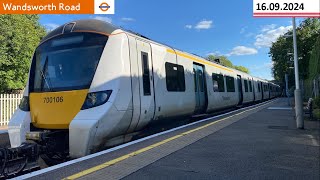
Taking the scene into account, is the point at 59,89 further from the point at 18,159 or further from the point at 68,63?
the point at 18,159

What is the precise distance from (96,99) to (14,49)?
71.4 ft

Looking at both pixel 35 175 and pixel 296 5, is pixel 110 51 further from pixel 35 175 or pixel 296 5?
pixel 296 5

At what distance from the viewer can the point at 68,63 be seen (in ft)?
27.3

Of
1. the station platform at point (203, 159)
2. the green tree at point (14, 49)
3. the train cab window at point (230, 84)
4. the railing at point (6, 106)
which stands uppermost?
the green tree at point (14, 49)

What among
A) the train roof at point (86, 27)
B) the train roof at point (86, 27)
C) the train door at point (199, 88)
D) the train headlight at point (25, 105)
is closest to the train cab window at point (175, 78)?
the train door at point (199, 88)

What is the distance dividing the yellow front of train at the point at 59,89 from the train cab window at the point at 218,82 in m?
9.33

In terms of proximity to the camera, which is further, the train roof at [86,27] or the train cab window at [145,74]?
the train cab window at [145,74]

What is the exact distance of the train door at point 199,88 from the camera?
45.8 feet

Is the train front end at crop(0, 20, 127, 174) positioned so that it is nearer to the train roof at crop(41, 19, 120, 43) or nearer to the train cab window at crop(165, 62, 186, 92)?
the train roof at crop(41, 19, 120, 43)

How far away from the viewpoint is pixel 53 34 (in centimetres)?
891

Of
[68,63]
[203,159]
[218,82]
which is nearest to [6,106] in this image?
[218,82]

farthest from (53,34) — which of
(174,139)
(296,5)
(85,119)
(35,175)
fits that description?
(296,5)

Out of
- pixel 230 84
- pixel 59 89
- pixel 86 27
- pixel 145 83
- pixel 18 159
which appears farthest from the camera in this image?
A: pixel 230 84

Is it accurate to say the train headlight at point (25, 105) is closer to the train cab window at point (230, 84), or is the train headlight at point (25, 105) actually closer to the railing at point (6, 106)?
the railing at point (6, 106)
